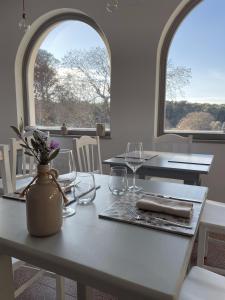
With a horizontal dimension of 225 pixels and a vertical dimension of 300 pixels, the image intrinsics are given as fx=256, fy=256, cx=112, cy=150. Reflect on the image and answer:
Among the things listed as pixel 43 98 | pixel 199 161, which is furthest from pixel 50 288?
pixel 43 98

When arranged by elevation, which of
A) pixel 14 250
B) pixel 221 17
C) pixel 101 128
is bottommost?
pixel 14 250

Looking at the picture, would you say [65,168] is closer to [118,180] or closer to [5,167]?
[118,180]

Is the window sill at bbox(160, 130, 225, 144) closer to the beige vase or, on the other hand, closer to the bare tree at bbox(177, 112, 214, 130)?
the bare tree at bbox(177, 112, 214, 130)

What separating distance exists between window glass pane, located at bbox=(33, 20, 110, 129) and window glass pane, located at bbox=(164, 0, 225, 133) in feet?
2.76

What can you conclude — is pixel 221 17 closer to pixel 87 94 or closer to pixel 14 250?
pixel 87 94

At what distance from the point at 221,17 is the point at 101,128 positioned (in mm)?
1759

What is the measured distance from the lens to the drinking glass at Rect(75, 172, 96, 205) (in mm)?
1009

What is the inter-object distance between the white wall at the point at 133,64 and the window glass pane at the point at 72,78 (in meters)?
0.26

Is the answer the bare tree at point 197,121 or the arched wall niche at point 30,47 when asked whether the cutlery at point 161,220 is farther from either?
the arched wall niche at point 30,47

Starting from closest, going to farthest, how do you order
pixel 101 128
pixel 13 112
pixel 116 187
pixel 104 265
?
pixel 104 265 → pixel 116 187 → pixel 101 128 → pixel 13 112

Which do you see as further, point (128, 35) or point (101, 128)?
point (101, 128)

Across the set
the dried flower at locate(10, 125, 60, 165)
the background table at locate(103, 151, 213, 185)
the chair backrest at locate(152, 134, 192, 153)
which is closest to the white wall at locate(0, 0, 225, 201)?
the chair backrest at locate(152, 134, 192, 153)

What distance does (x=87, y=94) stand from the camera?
3.43 meters

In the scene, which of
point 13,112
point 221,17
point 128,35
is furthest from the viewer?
point 13,112
